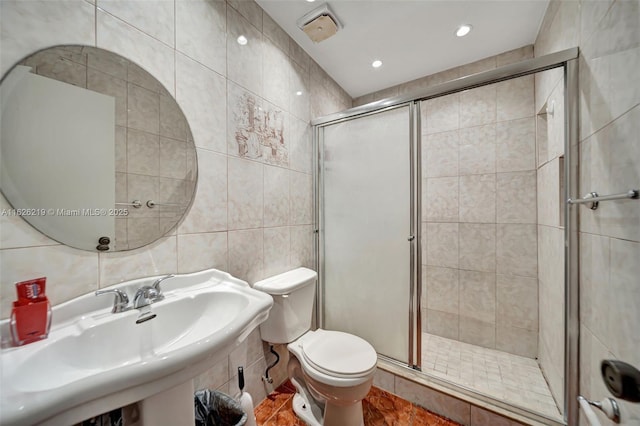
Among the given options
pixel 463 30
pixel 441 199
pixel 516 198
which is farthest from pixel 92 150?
pixel 516 198

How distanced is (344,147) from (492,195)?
4.28ft

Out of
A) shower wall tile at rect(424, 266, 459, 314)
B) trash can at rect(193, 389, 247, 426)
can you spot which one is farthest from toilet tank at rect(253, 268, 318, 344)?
shower wall tile at rect(424, 266, 459, 314)

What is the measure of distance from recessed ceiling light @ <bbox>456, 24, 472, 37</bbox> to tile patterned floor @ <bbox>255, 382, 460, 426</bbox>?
2.48 meters

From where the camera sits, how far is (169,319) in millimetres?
888

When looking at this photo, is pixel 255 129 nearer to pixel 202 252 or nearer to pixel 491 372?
pixel 202 252

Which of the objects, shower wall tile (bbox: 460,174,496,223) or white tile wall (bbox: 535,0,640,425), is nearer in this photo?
white tile wall (bbox: 535,0,640,425)

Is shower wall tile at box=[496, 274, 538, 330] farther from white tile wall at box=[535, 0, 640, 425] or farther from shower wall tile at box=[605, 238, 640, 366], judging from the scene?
shower wall tile at box=[605, 238, 640, 366]

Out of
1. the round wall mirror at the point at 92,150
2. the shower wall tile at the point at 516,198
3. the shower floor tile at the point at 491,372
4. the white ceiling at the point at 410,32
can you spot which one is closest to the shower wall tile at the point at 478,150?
the shower wall tile at the point at 516,198

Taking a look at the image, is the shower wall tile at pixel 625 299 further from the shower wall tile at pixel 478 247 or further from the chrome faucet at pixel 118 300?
the chrome faucet at pixel 118 300

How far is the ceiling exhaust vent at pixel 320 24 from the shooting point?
145 cm

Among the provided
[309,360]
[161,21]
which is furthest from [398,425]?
[161,21]

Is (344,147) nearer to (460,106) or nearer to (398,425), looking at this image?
(460,106)

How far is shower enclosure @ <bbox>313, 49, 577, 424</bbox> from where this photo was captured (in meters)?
1.35

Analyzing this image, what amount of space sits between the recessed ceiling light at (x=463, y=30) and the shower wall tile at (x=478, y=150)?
A: 2.35 ft
